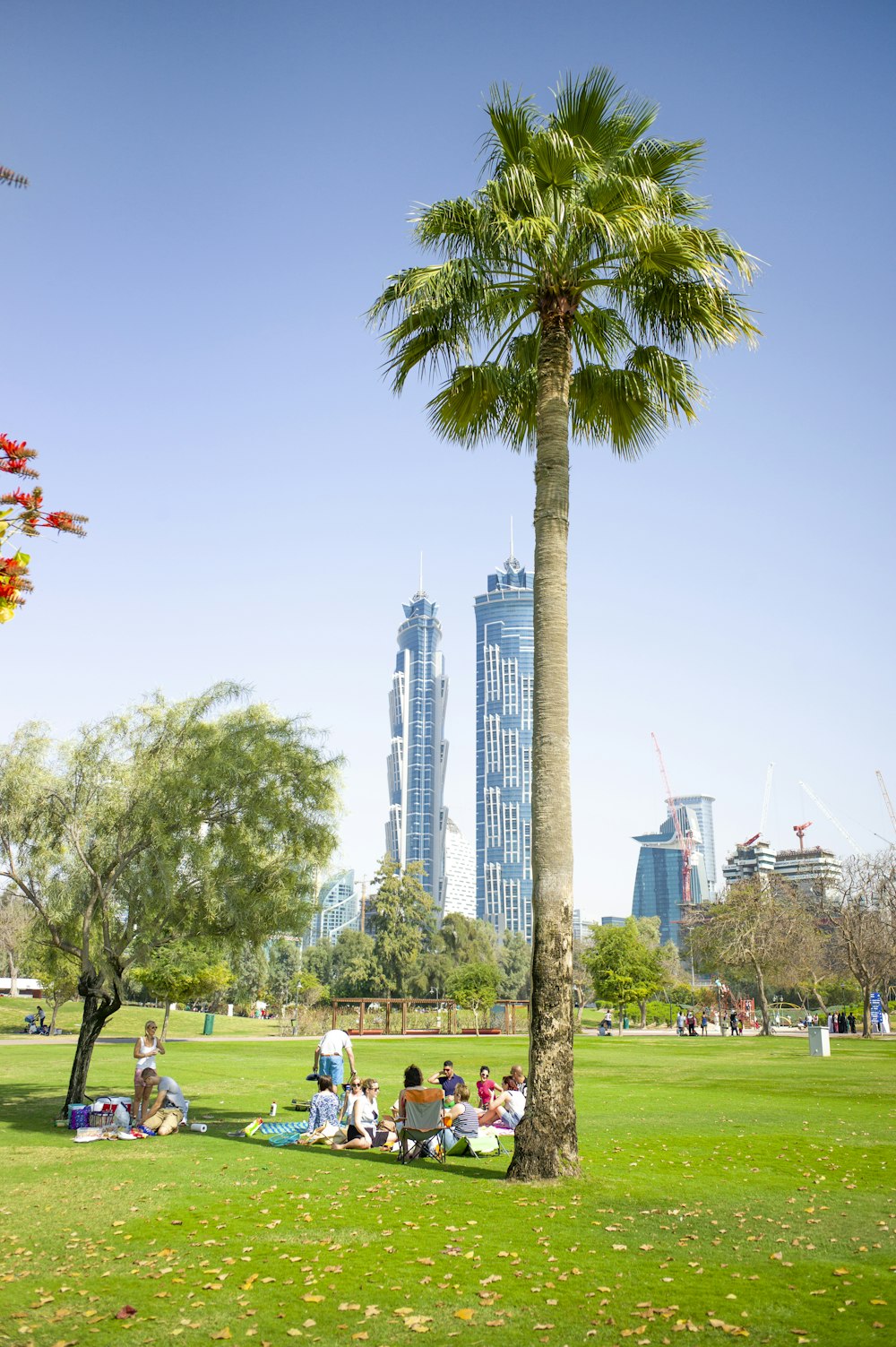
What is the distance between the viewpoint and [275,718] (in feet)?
63.7

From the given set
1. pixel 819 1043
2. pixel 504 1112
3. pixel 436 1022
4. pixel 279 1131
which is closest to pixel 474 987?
pixel 436 1022

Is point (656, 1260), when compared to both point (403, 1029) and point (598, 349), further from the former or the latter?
point (403, 1029)

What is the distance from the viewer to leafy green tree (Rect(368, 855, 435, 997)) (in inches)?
3479

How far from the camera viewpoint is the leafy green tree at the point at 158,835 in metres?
18.1

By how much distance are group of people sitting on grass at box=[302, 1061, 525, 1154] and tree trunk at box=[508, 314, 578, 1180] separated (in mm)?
2586

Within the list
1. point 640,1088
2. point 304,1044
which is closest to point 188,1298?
point 640,1088

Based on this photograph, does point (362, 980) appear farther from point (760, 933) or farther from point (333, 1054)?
point (333, 1054)

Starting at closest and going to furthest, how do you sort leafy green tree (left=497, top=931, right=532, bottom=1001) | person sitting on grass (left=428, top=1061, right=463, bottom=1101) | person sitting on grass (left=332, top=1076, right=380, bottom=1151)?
person sitting on grass (left=332, top=1076, right=380, bottom=1151), person sitting on grass (left=428, top=1061, right=463, bottom=1101), leafy green tree (left=497, top=931, right=532, bottom=1001)

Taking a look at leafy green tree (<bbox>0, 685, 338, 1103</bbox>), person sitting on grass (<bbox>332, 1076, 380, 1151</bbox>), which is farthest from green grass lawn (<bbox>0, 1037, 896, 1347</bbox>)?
leafy green tree (<bbox>0, 685, 338, 1103</bbox>)

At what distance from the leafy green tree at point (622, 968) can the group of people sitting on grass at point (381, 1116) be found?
159 feet

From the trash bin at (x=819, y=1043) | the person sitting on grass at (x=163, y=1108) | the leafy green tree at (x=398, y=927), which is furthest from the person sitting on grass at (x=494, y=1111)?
the leafy green tree at (x=398, y=927)

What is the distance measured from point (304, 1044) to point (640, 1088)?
75.2 feet

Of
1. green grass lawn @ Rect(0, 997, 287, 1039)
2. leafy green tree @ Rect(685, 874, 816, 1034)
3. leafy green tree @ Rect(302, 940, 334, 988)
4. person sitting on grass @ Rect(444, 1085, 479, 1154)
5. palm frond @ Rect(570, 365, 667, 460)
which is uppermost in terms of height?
palm frond @ Rect(570, 365, 667, 460)

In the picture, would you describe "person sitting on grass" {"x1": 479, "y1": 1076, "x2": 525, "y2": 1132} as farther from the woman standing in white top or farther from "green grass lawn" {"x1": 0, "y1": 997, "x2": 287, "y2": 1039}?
"green grass lawn" {"x1": 0, "y1": 997, "x2": 287, "y2": 1039}
